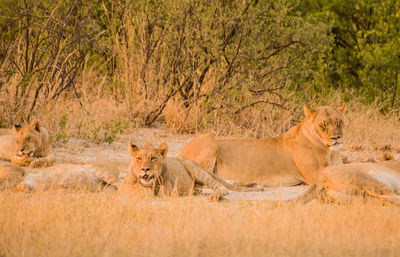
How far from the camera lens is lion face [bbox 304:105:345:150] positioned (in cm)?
645

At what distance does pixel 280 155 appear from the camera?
675 centimetres

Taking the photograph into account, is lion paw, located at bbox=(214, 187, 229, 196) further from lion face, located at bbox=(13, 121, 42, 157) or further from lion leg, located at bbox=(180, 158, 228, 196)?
lion face, located at bbox=(13, 121, 42, 157)

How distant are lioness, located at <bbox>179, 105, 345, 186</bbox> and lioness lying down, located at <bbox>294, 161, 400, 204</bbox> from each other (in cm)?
127

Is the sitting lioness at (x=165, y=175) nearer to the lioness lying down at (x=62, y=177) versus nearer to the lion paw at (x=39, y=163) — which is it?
the lioness lying down at (x=62, y=177)

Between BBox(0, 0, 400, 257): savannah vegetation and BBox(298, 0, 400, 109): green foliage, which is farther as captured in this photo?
BBox(298, 0, 400, 109): green foliage

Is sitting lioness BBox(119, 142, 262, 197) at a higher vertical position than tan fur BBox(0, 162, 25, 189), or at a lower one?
higher

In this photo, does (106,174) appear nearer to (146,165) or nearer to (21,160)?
(146,165)

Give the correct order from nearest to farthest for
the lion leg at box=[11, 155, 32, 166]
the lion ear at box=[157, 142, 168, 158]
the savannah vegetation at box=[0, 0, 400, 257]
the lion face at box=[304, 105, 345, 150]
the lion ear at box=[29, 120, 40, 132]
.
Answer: the lion ear at box=[157, 142, 168, 158], the lion face at box=[304, 105, 345, 150], the lion leg at box=[11, 155, 32, 166], the lion ear at box=[29, 120, 40, 132], the savannah vegetation at box=[0, 0, 400, 257]

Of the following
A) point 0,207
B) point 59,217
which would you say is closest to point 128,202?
point 59,217

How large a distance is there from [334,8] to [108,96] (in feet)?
19.6

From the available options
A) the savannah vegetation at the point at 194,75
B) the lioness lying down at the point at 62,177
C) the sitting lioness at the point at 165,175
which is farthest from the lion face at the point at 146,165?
the lioness lying down at the point at 62,177

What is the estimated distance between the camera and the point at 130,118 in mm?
10188

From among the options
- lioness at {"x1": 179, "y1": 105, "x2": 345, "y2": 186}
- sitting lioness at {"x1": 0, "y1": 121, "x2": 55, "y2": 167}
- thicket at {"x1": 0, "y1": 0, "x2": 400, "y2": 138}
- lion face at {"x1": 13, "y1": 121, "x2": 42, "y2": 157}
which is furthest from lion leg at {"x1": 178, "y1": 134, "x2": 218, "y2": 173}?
thicket at {"x1": 0, "y1": 0, "x2": 400, "y2": 138}

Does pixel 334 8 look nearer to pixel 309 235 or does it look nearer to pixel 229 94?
pixel 229 94
